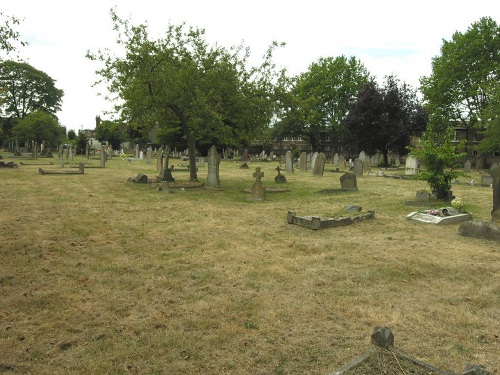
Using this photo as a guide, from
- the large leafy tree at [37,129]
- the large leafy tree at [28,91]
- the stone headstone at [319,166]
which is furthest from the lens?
the large leafy tree at [28,91]

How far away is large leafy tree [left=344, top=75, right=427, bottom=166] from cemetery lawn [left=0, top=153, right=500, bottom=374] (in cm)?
2883

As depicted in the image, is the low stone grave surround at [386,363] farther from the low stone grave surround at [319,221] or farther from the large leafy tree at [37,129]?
the large leafy tree at [37,129]

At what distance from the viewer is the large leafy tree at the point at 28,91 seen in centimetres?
6008

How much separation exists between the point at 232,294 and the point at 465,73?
135 feet

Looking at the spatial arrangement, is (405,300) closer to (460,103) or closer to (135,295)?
(135,295)

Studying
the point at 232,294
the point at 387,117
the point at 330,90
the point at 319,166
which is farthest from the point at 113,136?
the point at 232,294

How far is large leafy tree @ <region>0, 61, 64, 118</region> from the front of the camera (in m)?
60.1

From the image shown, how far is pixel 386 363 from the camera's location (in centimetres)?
326

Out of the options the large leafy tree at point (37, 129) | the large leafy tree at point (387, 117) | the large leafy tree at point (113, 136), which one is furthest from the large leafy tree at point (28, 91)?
the large leafy tree at point (387, 117)

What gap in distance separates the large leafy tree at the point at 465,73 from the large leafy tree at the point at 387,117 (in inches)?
A: 147

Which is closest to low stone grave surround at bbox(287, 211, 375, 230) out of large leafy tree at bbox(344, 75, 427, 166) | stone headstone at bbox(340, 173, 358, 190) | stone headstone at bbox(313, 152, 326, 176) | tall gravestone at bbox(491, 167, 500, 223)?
tall gravestone at bbox(491, 167, 500, 223)

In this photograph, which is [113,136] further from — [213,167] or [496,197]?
[496,197]

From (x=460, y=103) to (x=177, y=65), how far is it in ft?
113

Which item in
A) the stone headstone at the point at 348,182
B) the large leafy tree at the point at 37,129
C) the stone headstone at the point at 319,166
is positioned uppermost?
the large leafy tree at the point at 37,129
